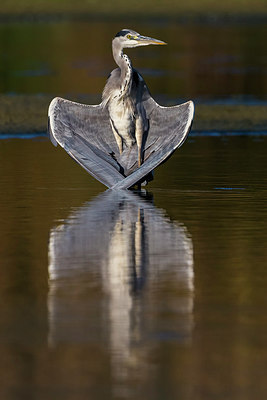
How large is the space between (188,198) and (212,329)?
17.6ft

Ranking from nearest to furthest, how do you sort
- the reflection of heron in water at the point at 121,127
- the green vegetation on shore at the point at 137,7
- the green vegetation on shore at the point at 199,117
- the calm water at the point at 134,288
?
the calm water at the point at 134,288 < the reflection of heron in water at the point at 121,127 < the green vegetation on shore at the point at 199,117 < the green vegetation on shore at the point at 137,7

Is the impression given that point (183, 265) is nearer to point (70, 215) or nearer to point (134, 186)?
point (70, 215)

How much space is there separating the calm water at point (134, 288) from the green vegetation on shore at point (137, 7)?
49.0m

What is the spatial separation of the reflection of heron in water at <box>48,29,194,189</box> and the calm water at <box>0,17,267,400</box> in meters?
0.32

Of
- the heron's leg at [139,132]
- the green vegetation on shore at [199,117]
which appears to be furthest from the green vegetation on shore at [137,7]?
the heron's leg at [139,132]

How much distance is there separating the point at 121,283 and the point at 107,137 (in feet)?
18.1

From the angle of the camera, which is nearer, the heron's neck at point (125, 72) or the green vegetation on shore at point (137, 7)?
the heron's neck at point (125, 72)

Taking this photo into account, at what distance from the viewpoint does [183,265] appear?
31.0ft

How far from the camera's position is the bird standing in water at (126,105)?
13.9 metres

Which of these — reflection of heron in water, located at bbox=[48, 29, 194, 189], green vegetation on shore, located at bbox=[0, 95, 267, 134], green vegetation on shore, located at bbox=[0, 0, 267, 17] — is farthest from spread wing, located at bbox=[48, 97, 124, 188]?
green vegetation on shore, located at bbox=[0, 0, 267, 17]

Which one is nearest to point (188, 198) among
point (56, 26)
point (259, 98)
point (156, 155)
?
point (156, 155)

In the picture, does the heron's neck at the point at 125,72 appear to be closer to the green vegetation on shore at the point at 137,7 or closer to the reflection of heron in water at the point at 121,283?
the reflection of heron in water at the point at 121,283

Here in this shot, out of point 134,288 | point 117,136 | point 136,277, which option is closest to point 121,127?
point 117,136

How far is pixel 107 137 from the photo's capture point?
14.2 metres
